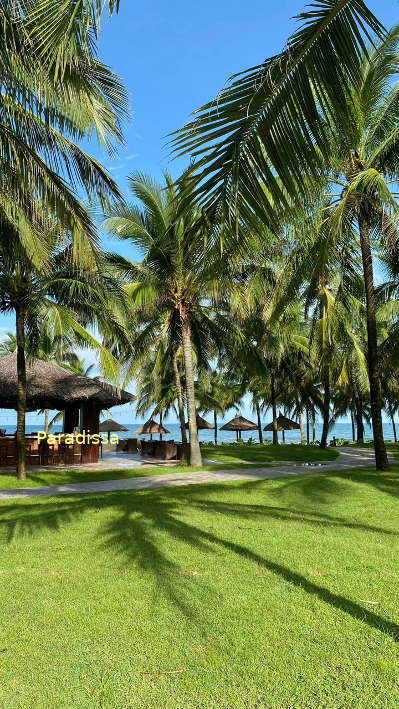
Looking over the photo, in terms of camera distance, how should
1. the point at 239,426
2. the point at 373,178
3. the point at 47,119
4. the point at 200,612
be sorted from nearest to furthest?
the point at 200,612 < the point at 47,119 < the point at 373,178 < the point at 239,426

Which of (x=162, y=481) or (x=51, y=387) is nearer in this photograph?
(x=162, y=481)

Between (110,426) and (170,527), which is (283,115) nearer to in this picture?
(170,527)

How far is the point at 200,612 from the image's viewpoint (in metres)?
3.69

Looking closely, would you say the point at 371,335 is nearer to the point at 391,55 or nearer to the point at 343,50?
the point at 391,55

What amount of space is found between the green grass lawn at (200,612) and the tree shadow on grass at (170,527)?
26 millimetres

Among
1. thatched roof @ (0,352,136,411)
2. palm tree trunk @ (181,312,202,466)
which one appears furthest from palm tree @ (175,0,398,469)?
thatched roof @ (0,352,136,411)

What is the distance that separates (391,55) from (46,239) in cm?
657

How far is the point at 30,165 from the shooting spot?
6004 mm

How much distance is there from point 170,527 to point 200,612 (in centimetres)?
290

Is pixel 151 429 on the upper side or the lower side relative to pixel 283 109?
lower

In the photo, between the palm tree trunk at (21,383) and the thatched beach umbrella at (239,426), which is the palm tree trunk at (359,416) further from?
the palm tree trunk at (21,383)

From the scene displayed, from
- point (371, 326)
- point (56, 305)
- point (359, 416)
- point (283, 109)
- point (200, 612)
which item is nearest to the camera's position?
point (283, 109)

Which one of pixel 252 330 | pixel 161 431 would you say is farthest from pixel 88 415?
pixel 161 431

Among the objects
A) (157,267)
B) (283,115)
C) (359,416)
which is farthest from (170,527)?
(359,416)
